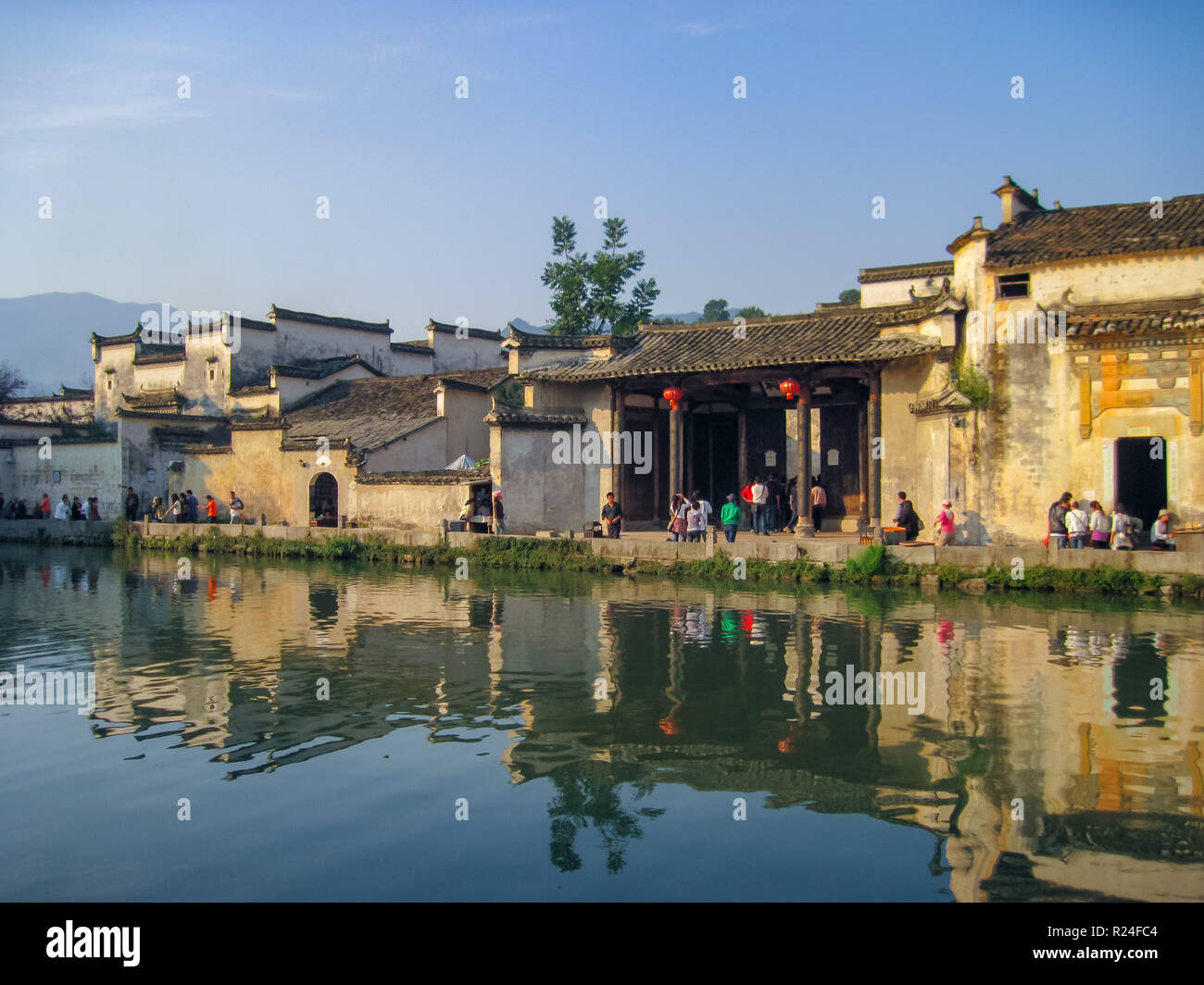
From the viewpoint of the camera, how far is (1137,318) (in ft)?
52.3

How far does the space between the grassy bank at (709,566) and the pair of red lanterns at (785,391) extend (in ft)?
10.9

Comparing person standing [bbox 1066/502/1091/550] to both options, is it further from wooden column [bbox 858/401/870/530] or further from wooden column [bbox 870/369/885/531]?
wooden column [bbox 858/401/870/530]

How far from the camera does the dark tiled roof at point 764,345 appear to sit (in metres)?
18.8

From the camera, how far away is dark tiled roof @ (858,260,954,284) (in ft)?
77.4

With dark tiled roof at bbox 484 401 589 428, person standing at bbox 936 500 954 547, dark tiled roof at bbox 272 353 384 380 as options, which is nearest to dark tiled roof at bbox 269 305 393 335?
dark tiled roof at bbox 272 353 384 380

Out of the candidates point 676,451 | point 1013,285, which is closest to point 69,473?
point 676,451

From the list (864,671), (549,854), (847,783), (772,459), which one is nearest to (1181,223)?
(772,459)

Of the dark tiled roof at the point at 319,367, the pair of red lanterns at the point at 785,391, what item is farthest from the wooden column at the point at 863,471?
the dark tiled roof at the point at 319,367

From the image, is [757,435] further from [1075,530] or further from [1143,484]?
[1075,530]

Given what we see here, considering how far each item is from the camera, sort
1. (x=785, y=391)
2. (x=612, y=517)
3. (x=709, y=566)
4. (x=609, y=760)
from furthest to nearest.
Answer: (x=612, y=517) → (x=785, y=391) → (x=709, y=566) → (x=609, y=760)

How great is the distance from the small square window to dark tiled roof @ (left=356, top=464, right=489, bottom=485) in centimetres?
1057

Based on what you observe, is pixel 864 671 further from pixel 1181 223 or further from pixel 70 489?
pixel 70 489

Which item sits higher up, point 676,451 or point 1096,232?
point 1096,232

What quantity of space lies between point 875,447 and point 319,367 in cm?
1810
